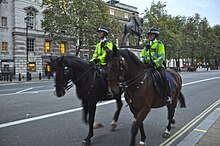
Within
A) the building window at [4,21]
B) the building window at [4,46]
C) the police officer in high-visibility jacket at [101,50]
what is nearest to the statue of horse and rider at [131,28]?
the police officer in high-visibility jacket at [101,50]

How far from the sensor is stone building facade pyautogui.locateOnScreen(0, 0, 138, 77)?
3281 cm

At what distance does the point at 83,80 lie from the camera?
5.02 meters

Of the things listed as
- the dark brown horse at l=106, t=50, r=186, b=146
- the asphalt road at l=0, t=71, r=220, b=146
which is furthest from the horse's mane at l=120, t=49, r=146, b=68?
the asphalt road at l=0, t=71, r=220, b=146

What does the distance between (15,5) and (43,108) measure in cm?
3100

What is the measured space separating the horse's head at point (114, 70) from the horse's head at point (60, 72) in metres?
1.28

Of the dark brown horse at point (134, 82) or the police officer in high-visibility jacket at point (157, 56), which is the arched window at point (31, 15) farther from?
the dark brown horse at point (134, 82)

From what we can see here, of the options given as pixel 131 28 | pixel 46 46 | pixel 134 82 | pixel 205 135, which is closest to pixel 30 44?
pixel 46 46

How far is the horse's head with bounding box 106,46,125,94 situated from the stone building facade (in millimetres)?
29035

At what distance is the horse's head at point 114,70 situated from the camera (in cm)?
396

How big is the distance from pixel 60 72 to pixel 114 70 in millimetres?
1473

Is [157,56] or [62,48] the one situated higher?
[62,48]

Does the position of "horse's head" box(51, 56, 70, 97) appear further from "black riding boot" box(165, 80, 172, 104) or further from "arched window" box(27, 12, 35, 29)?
"arched window" box(27, 12, 35, 29)

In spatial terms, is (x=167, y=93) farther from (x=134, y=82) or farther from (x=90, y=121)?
(x=90, y=121)

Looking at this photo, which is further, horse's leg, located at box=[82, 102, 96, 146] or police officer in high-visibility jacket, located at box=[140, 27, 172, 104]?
police officer in high-visibility jacket, located at box=[140, 27, 172, 104]
